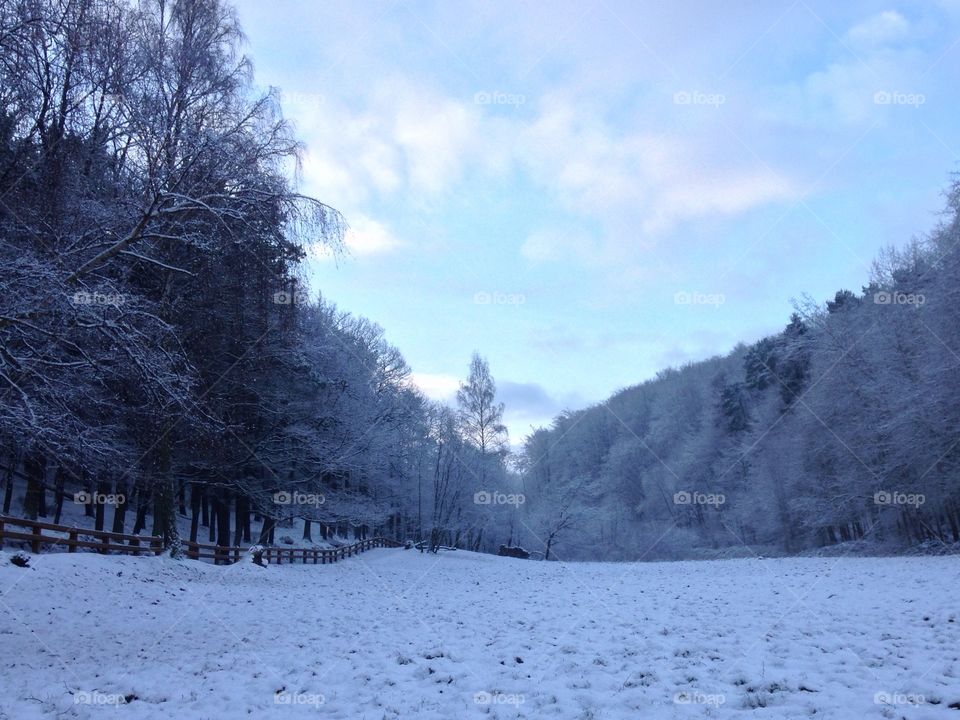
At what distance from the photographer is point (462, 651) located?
8.55m

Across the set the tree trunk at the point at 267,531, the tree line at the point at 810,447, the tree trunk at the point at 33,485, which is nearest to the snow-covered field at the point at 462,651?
the tree trunk at the point at 33,485

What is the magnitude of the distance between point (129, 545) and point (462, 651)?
11920mm

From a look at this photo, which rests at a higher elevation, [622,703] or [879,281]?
[879,281]

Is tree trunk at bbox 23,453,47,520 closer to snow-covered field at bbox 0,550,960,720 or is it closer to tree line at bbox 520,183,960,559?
snow-covered field at bbox 0,550,960,720

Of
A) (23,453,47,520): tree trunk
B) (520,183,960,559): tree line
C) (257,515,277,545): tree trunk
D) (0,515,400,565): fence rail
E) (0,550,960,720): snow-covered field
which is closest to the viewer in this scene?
(0,550,960,720): snow-covered field

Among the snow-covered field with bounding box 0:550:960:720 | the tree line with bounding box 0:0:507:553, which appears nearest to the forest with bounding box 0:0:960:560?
the tree line with bounding box 0:0:507:553

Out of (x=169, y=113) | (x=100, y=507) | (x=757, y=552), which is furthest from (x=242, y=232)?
(x=757, y=552)

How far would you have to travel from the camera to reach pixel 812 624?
9.61 m

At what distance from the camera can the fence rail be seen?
42.2ft

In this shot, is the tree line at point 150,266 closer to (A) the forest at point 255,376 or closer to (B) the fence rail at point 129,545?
(A) the forest at point 255,376

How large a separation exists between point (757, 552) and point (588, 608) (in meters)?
41.1

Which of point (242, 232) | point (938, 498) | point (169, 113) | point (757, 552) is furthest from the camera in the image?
point (757, 552)

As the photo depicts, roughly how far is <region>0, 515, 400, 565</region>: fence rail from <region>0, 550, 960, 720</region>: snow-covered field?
936mm

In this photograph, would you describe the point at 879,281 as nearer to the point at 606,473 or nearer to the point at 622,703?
the point at 622,703
